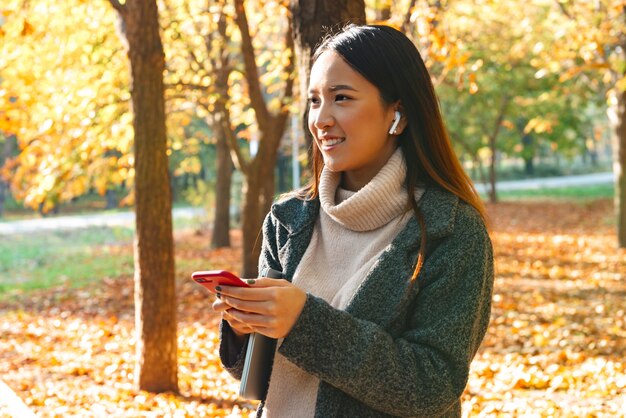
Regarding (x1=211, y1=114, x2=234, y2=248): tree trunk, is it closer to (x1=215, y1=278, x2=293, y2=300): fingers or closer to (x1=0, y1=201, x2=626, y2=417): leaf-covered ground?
(x1=0, y1=201, x2=626, y2=417): leaf-covered ground

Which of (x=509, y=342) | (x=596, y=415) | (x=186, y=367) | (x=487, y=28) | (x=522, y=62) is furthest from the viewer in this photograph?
(x=522, y=62)

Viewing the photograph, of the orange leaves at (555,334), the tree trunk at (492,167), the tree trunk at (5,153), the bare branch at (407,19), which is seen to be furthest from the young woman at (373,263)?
the tree trunk at (5,153)

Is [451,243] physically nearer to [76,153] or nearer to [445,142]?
[445,142]

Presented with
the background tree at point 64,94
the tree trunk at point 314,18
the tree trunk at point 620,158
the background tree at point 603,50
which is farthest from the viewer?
the tree trunk at point 620,158

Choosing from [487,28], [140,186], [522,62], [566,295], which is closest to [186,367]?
[140,186]

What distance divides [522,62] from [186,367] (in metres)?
18.7

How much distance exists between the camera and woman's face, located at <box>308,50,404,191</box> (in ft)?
6.51

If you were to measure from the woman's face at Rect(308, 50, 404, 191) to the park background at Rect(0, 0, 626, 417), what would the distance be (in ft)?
1.34

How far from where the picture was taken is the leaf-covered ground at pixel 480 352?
5.79 m

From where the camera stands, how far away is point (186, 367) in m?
7.34

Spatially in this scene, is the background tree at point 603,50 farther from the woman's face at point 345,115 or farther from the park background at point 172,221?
the woman's face at point 345,115

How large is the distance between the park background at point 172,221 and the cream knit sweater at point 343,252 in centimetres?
27

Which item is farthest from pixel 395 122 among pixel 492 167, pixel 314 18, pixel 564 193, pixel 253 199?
pixel 564 193

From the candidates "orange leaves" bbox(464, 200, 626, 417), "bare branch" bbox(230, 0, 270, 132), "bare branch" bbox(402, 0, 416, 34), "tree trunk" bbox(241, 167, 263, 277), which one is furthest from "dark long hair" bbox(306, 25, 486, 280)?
"tree trunk" bbox(241, 167, 263, 277)
